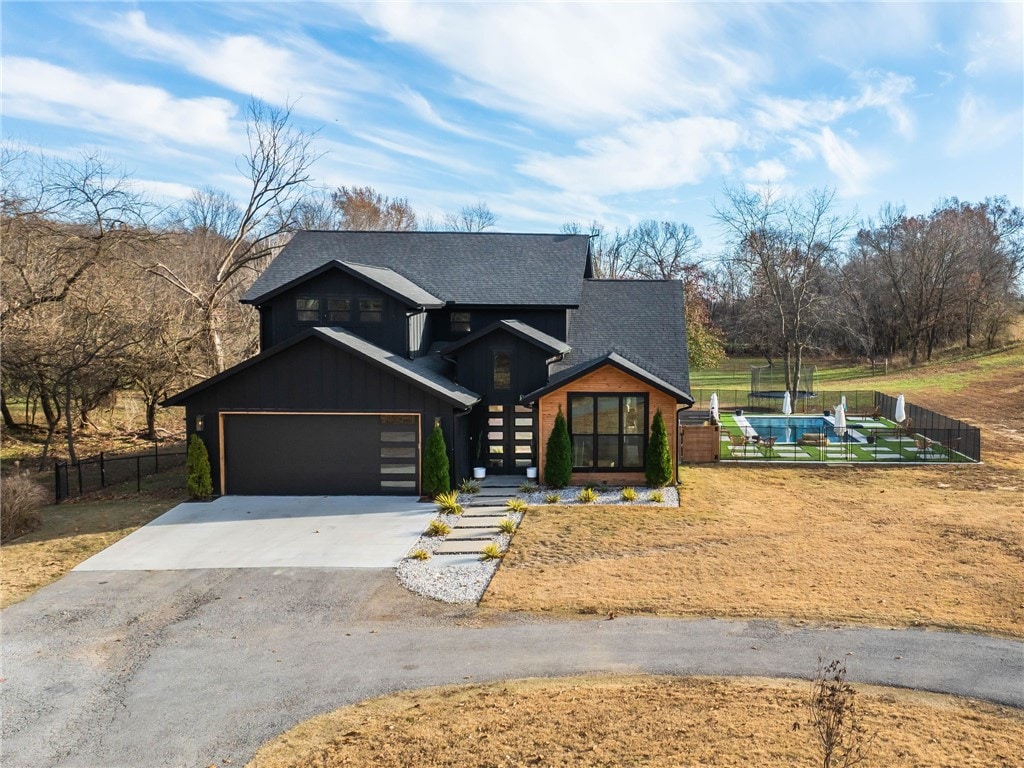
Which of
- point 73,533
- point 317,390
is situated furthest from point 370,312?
point 73,533

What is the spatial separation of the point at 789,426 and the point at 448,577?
2173 centimetres

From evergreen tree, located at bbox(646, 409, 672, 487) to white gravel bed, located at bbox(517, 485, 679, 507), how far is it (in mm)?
322

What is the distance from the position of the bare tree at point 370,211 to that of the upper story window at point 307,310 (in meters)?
37.3

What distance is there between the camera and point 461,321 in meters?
21.6

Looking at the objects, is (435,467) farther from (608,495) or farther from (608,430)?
(608,430)

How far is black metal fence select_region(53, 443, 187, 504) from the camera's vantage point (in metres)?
18.2

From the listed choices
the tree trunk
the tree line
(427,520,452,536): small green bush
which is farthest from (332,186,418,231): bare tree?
Answer: (427,520,452,536): small green bush

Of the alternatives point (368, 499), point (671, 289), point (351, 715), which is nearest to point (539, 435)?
point (368, 499)

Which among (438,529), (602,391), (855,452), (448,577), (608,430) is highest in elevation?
(602,391)

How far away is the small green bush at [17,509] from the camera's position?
47.0 ft

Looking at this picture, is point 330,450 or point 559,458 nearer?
point 330,450

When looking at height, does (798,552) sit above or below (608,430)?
below

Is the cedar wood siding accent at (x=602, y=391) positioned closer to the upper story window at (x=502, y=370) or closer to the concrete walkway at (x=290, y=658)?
the upper story window at (x=502, y=370)

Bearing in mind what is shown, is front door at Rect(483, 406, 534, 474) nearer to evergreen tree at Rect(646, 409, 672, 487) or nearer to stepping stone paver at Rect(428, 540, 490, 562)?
→ evergreen tree at Rect(646, 409, 672, 487)
